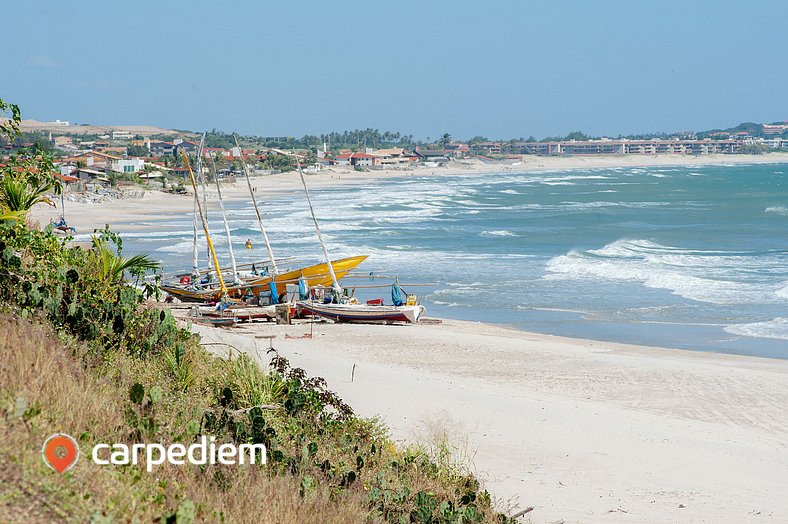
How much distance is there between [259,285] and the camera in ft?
88.5

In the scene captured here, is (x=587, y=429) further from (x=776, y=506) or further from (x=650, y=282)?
(x=650, y=282)

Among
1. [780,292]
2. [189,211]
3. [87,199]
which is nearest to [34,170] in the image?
[780,292]

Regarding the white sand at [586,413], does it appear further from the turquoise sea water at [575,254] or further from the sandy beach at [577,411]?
the turquoise sea water at [575,254]

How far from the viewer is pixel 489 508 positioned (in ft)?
27.6

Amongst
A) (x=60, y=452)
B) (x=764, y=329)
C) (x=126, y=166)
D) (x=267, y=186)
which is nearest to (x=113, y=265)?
(x=60, y=452)

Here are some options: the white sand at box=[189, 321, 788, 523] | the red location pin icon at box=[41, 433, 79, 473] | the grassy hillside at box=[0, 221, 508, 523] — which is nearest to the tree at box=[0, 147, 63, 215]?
the grassy hillside at box=[0, 221, 508, 523]

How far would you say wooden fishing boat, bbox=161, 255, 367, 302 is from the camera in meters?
26.7

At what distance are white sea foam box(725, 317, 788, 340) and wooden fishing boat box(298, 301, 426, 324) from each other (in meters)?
8.32

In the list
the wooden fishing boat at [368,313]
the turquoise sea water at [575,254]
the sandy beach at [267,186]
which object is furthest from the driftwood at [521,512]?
the sandy beach at [267,186]

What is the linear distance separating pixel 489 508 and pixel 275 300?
1757cm

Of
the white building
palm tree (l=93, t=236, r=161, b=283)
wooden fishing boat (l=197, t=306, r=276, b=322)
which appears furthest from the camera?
the white building

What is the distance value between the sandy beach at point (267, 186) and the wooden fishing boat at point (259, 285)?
9282 mm

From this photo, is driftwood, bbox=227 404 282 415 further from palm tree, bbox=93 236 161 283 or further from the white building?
the white building

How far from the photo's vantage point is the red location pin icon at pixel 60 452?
18.6 ft
